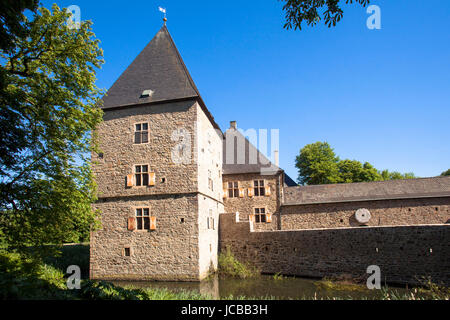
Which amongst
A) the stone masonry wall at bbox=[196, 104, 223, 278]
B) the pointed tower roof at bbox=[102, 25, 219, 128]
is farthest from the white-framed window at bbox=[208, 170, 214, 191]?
the pointed tower roof at bbox=[102, 25, 219, 128]

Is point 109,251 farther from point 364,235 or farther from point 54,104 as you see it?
point 364,235

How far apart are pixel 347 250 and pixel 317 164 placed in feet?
62.0

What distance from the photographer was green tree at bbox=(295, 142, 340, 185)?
105 ft

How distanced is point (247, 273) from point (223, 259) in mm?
1557

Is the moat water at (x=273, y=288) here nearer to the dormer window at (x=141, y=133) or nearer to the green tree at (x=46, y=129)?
the green tree at (x=46, y=129)

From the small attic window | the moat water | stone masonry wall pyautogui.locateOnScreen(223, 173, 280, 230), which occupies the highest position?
the small attic window

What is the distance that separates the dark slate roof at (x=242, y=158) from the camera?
20.2m

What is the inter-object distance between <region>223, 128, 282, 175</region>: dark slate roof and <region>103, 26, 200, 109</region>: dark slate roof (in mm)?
7195

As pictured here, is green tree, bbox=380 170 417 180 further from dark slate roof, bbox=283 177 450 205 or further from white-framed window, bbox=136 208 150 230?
white-framed window, bbox=136 208 150 230

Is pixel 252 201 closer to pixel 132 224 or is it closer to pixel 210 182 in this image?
pixel 210 182

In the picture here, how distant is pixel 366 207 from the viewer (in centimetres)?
1858

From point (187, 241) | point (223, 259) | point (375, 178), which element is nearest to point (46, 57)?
point (187, 241)

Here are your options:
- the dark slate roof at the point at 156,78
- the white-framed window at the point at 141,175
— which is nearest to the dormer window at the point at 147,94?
the dark slate roof at the point at 156,78

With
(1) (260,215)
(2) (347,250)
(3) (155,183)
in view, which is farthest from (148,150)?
(2) (347,250)
